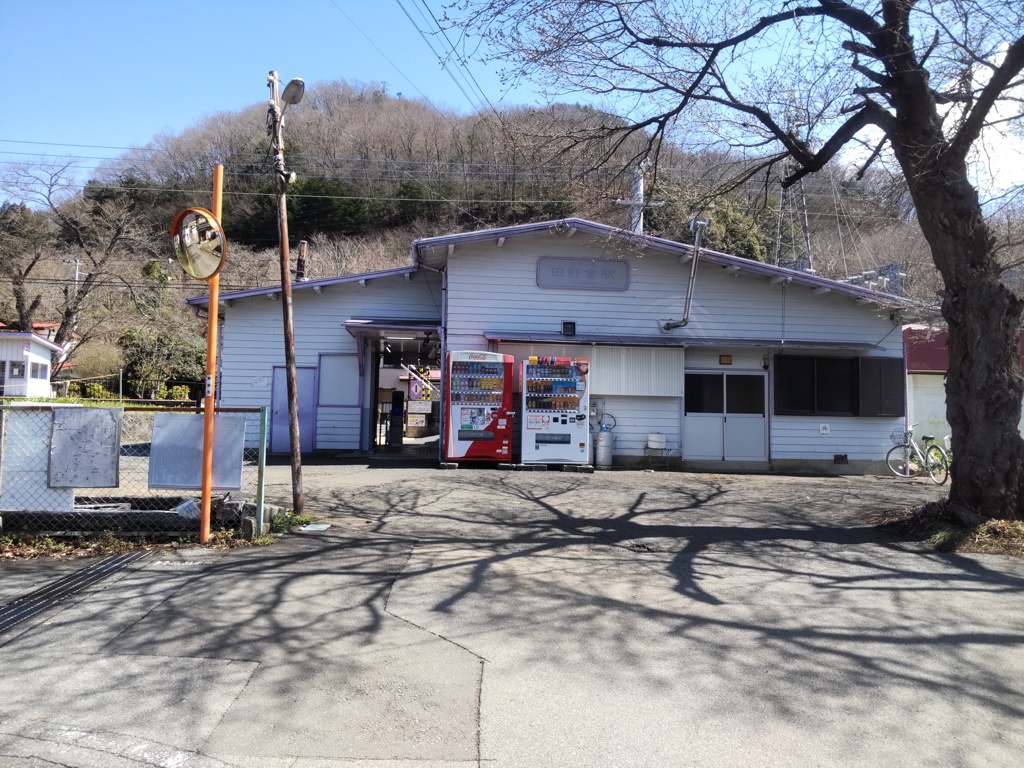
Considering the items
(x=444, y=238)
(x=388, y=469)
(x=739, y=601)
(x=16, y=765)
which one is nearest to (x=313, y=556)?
(x=16, y=765)

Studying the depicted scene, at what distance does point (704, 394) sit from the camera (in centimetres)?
1569

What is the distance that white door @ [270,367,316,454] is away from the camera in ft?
52.8

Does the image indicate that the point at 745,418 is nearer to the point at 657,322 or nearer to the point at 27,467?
the point at 657,322

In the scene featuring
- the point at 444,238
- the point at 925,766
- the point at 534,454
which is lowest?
the point at 925,766

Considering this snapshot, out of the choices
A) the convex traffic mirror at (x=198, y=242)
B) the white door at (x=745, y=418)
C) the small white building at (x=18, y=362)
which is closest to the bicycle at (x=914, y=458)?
the white door at (x=745, y=418)

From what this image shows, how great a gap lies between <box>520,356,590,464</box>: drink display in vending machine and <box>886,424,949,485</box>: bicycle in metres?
7.16

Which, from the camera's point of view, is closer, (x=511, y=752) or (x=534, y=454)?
(x=511, y=752)

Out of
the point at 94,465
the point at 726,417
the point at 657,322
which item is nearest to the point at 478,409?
the point at 657,322

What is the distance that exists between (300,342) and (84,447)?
953 centimetres

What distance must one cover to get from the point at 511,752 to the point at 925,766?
2.03 metres

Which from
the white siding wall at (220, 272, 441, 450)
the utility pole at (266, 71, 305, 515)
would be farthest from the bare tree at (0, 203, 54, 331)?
the utility pole at (266, 71, 305, 515)

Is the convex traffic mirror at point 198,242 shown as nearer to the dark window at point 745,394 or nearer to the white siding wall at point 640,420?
the white siding wall at point 640,420

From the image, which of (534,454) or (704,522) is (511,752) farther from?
(534,454)

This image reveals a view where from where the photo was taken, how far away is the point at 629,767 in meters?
3.26
